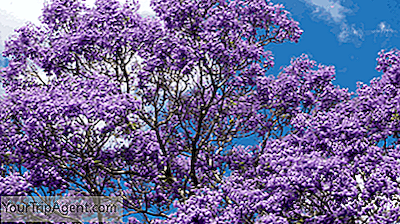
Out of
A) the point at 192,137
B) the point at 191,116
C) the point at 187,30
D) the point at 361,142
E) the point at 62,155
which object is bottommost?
the point at 361,142

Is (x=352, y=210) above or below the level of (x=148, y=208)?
below

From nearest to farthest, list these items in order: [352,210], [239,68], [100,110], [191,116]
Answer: [352,210] → [100,110] → [239,68] → [191,116]

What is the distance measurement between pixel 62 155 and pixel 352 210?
7.86 meters

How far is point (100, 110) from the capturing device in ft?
36.4

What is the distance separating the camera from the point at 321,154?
419 inches

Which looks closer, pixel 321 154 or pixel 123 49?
pixel 321 154

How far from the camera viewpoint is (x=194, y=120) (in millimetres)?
15891

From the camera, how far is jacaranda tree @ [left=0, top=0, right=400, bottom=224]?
386 inches

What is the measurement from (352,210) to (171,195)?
7012mm

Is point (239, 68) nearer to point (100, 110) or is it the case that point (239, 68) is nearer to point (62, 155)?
A: point (100, 110)

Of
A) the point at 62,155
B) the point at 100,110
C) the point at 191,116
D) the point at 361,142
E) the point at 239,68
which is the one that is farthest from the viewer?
the point at 191,116

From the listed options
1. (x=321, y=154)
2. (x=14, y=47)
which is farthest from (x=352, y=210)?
(x=14, y=47)

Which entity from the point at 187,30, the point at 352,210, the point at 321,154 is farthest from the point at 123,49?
the point at 352,210

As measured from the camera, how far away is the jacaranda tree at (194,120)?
32.2ft
